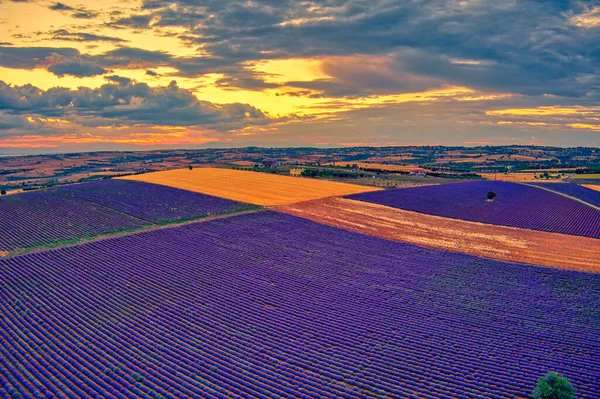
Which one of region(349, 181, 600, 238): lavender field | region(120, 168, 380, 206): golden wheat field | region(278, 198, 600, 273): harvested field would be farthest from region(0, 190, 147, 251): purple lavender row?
region(349, 181, 600, 238): lavender field

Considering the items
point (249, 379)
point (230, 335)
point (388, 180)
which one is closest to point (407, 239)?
point (230, 335)

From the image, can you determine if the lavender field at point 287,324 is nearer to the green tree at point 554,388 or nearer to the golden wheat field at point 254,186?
the green tree at point 554,388

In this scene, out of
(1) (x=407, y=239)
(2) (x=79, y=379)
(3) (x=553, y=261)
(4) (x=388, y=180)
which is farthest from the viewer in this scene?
(4) (x=388, y=180)

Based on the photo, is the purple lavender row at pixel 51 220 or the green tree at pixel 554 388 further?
the purple lavender row at pixel 51 220

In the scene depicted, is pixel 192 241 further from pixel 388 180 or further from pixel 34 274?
Result: pixel 388 180


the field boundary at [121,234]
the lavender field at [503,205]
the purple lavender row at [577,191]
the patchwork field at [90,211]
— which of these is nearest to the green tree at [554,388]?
the lavender field at [503,205]

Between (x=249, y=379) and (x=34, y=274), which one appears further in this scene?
(x=34, y=274)
